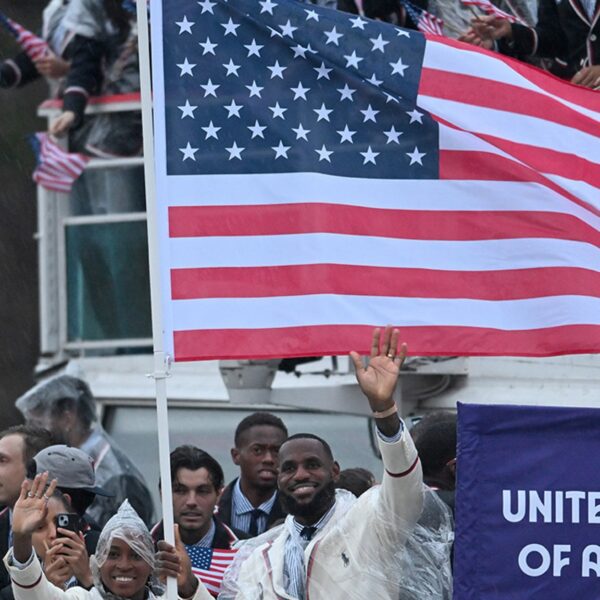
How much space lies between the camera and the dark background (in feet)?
53.3

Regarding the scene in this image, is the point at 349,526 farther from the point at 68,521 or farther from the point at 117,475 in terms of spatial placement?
the point at 117,475

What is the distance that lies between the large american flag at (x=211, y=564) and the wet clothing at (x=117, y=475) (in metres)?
2.18

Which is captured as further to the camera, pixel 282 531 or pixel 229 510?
pixel 229 510

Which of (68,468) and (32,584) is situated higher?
(68,468)

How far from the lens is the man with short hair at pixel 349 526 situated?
20.1 feet

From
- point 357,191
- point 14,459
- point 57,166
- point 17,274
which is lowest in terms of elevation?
point 14,459

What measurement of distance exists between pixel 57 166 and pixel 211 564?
5.95 meters

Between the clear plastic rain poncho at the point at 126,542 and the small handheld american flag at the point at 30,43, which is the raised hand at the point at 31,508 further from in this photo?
the small handheld american flag at the point at 30,43

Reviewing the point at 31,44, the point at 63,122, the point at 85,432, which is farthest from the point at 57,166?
the point at 85,432

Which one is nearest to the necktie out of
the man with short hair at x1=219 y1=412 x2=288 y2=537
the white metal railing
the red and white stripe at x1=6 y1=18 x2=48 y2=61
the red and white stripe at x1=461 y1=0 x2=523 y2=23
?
the man with short hair at x1=219 y1=412 x2=288 y2=537

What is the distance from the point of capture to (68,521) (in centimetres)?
710

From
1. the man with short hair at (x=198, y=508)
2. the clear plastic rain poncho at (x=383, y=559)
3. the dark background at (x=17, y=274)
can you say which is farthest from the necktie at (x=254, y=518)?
the dark background at (x=17, y=274)

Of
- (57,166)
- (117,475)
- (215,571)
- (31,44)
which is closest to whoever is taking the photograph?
(215,571)

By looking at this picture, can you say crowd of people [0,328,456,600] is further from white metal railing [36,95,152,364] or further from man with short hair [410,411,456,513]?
white metal railing [36,95,152,364]
